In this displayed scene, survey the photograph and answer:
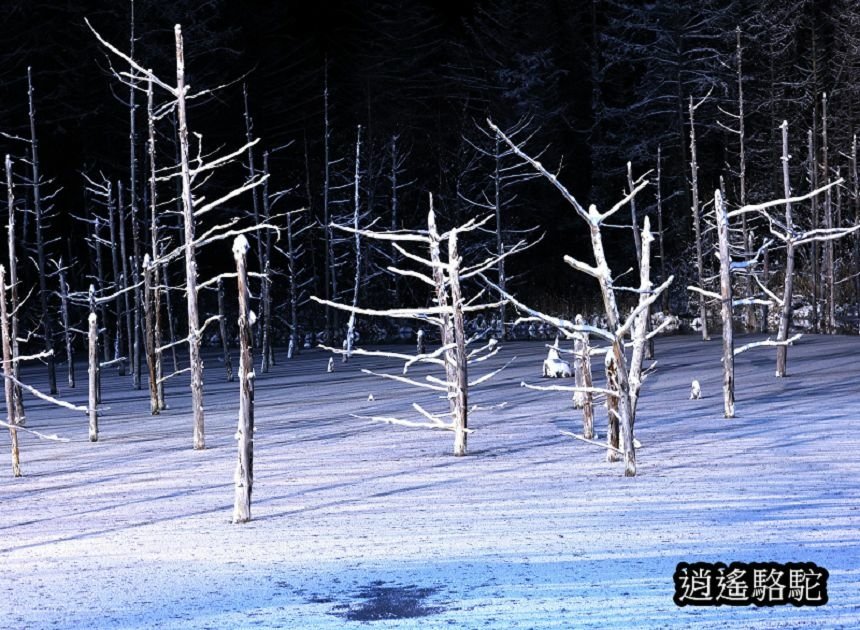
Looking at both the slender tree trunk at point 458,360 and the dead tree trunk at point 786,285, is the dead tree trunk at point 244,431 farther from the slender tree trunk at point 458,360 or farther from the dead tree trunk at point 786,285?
the dead tree trunk at point 786,285

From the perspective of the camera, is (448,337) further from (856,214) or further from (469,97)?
(469,97)

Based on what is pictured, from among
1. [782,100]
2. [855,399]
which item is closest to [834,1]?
[782,100]

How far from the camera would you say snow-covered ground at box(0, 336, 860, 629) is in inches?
368

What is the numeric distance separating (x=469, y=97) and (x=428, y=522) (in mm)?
39813

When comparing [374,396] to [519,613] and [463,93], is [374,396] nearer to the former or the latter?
[519,613]

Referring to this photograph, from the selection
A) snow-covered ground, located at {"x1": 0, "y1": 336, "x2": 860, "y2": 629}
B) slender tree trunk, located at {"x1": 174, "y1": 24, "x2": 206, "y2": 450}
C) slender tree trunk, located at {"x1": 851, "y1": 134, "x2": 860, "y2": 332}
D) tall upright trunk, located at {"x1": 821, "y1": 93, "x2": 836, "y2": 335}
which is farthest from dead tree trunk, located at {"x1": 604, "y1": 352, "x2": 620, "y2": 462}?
slender tree trunk, located at {"x1": 851, "y1": 134, "x2": 860, "y2": 332}

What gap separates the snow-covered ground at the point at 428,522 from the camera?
9.34 m

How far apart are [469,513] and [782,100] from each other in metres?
31.6

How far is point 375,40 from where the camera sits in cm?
5147

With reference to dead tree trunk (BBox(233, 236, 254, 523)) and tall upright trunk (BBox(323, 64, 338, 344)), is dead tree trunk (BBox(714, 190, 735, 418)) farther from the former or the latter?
tall upright trunk (BBox(323, 64, 338, 344))

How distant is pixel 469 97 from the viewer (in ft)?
166

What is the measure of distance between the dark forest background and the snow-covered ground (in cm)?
2216

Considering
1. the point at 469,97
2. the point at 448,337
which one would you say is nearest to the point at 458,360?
the point at 448,337

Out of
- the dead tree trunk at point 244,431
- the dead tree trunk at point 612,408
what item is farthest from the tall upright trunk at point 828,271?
the dead tree trunk at point 244,431
